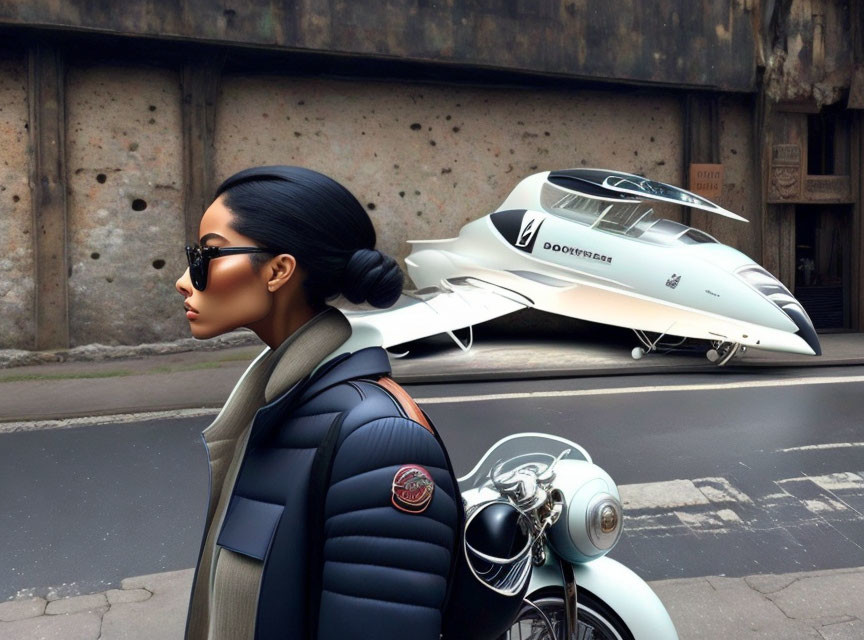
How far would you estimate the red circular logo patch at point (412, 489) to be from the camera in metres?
1.30

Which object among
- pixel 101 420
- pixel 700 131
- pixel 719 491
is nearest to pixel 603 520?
pixel 719 491

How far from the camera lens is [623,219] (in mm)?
9852

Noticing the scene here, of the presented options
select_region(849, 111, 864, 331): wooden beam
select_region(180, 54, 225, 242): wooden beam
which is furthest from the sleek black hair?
select_region(849, 111, 864, 331): wooden beam

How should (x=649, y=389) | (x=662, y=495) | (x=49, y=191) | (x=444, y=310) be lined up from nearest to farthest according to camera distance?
(x=662, y=495) → (x=649, y=389) → (x=444, y=310) → (x=49, y=191)

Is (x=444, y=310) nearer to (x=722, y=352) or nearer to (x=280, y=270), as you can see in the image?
(x=722, y=352)

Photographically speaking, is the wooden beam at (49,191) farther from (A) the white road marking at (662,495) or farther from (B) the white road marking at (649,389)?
(A) the white road marking at (662,495)

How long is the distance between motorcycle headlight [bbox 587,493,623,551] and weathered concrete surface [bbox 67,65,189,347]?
1027 cm

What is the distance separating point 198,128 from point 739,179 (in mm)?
8868

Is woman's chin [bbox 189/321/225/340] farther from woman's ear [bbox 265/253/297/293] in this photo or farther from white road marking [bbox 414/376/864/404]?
white road marking [bbox 414/376/864/404]

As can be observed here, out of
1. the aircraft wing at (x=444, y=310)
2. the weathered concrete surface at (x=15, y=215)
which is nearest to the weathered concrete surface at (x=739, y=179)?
the aircraft wing at (x=444, y=310)

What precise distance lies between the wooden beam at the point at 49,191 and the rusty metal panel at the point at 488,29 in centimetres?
82

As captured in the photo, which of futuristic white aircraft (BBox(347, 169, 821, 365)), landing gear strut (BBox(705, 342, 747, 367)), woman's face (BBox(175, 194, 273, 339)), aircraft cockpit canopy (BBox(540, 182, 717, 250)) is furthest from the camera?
aircraft cockpit canopy (BBox(540, 182, 717, 250))

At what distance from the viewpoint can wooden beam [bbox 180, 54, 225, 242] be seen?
11.4 meters

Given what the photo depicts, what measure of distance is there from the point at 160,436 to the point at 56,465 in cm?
89
